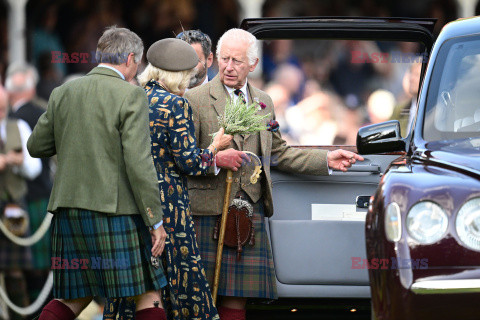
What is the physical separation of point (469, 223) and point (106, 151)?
1.90 metres

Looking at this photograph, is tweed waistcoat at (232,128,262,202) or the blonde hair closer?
the blonde hair

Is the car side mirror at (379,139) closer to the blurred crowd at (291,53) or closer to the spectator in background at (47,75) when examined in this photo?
the blurred crowd at (291,53)

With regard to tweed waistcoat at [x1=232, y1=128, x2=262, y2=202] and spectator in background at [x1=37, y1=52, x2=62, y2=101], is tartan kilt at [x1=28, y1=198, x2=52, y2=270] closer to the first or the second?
tweed waistcoat at [x1=232, y1=128, x2=262, y2=202]

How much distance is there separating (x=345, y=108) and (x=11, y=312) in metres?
3.04

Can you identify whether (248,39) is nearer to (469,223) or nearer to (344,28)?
(344,28)

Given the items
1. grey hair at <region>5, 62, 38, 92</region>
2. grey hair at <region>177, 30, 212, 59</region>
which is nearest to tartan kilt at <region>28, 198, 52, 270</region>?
grey hair at <region>5, 62, 38, 92</region>

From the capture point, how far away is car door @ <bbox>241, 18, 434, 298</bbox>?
6.15 meters

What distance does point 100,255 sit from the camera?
5.27 m

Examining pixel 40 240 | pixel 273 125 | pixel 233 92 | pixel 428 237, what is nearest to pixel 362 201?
pixel 273 125

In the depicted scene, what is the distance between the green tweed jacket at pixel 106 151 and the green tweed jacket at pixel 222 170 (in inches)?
37.7

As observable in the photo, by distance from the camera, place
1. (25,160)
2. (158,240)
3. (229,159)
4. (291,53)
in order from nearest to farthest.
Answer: (158,240) < (229,159) < (25,160) < (291,53)

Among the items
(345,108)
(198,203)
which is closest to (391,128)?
(198,203)

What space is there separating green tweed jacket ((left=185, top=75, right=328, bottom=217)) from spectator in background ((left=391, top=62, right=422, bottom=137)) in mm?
751

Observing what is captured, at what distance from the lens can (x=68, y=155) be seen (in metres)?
5.32
